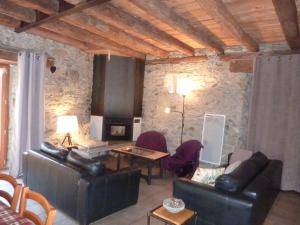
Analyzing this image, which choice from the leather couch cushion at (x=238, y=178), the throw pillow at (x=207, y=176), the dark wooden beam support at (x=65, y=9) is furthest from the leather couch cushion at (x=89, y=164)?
the dark wooden beam support at (x=65, y=9)

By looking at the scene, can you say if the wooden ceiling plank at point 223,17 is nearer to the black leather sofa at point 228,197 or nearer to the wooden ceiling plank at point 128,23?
the wooden ceiling plank at point 128,23

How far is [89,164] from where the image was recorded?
3014 millimetres

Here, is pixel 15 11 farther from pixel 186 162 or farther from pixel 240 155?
pixel 240 155

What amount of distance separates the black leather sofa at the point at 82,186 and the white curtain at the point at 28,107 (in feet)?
3.17

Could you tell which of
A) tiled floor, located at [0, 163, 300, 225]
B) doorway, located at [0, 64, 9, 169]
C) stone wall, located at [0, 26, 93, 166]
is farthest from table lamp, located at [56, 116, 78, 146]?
tiled floor, located at [0, 163, 300, 225]

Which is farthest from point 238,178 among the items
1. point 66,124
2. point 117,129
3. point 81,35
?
point 117,129

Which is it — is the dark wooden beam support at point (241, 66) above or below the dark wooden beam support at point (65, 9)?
below

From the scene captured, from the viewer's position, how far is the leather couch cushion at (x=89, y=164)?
117 inches

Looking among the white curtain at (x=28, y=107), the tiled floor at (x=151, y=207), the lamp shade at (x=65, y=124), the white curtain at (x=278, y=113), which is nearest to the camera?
the tiled floor at (x=151, y=207)

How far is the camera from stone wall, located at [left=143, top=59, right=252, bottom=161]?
4.99m

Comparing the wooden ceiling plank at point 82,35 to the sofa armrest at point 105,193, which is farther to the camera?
the wooden ceiling plank at point 82,35

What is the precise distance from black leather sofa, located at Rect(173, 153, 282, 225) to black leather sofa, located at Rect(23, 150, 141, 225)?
2.58 ft

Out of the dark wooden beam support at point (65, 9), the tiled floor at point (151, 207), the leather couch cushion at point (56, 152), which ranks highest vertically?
the dark wooden beam support at point (65, 9)

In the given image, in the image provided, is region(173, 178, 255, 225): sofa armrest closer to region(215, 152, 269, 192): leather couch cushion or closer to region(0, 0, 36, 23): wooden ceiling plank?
region(215, 152, 269, 192): leather couch cushion
